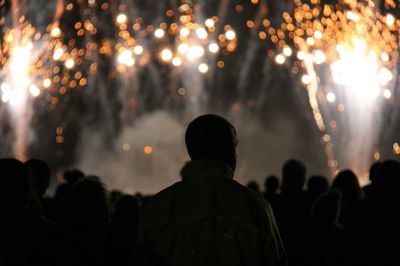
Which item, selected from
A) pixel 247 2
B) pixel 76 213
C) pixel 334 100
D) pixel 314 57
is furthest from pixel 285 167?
pixel 247 2

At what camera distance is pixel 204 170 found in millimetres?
3256

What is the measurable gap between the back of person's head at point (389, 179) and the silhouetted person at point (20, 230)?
2.69 m

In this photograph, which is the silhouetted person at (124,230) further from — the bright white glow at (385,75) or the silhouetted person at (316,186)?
the bright white glow at (385,75)

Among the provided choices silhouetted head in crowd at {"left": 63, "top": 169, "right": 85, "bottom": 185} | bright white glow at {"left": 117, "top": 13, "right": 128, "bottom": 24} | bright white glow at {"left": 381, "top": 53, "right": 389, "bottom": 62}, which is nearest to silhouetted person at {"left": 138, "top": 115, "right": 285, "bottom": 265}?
silhouetted head in crowd at {"left": 63, "top": 169, "right": 85, "bottom": 185}

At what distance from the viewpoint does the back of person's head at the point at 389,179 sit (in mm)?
5473

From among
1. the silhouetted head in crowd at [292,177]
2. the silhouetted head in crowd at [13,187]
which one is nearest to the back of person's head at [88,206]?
the silhouetted head in crowd at [13,187]

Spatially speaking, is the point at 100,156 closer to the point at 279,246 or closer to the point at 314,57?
the point at 314,57

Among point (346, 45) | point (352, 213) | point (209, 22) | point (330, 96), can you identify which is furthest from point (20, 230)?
point (209, 22)

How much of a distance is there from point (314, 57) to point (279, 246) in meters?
18.5

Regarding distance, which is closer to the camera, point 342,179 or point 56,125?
point 342,179

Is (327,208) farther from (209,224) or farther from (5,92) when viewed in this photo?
(5,92)

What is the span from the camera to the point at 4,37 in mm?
17797

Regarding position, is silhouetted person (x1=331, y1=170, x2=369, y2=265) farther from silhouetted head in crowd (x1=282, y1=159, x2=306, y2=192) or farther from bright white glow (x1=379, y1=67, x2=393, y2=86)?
bright white glow (x1=379, y1=67, x2=393, y2=86)

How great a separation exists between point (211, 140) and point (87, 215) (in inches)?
71.7
